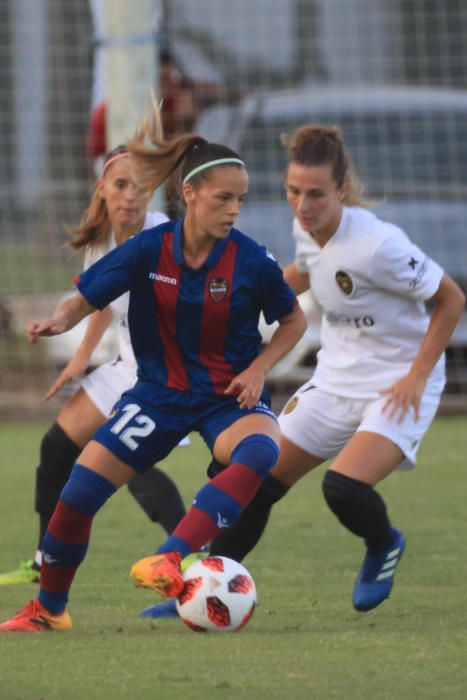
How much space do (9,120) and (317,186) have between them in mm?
11451

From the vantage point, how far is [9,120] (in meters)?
16.0

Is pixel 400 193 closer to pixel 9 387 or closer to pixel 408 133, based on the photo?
pixel 408 133

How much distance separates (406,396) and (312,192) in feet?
2.39

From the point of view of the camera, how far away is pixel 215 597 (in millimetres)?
4316

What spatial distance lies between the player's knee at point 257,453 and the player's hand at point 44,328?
615mm

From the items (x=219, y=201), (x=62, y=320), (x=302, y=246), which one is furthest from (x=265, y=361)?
(x=302, y=246)

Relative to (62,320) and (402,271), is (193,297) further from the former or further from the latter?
(402,271)

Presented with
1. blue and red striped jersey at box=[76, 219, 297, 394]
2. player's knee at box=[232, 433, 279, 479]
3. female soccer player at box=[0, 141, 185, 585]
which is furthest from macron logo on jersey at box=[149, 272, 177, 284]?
female soccer player at box=[0, 141, 185, 585]

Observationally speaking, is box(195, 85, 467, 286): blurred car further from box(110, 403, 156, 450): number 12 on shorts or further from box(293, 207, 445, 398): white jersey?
box(110, 403, 156, 450): number 12 on shorts

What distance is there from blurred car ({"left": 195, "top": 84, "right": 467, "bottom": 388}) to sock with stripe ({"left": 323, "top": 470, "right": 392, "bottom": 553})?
18.3 feet

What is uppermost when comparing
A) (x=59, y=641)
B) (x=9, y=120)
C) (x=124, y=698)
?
(x=124, y=698)

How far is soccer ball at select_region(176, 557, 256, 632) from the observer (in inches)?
170

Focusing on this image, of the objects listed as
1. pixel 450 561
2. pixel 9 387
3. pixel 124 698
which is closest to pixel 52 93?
pixel 9 387

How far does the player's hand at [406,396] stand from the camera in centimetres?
504
